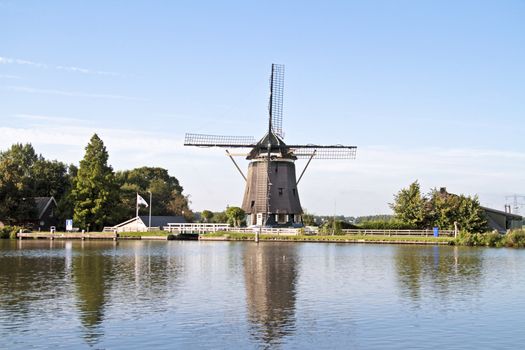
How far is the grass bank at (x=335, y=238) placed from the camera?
204ft

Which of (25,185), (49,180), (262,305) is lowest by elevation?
(262,305)

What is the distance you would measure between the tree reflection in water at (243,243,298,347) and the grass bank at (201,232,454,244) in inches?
906

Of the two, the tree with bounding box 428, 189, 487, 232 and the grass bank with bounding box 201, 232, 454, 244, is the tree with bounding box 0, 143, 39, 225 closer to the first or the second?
the grass bank with bounding box 201, 232, 454, 244

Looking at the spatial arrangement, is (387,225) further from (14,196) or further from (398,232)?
(14,196)

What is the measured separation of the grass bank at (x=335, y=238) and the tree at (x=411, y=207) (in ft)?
17.4

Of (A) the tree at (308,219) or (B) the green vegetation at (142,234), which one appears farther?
(A) the tree at (308,219)

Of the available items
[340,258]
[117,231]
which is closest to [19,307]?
[340,258]

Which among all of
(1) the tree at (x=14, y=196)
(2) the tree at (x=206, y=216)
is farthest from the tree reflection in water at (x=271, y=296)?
(2) the tree at (x=206, y=216)

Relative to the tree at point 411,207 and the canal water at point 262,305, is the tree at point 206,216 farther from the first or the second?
the canal water at point 262,305

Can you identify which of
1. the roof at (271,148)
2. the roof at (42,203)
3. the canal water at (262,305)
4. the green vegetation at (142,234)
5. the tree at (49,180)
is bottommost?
the canal water at (262,305)

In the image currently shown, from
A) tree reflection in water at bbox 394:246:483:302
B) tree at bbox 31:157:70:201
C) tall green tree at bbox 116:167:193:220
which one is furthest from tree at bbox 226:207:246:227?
tree reflection in water at bbox 394:246:483:302

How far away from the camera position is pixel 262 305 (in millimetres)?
23188

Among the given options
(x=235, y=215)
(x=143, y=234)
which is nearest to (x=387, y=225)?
(x=235, y=215)

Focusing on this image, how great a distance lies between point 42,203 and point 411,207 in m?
46.2
